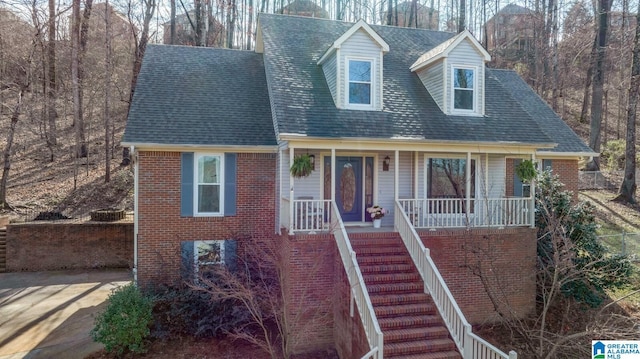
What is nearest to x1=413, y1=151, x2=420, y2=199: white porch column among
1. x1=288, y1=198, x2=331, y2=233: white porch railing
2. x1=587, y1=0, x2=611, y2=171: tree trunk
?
x1=288, y1=198, x2=331, y2=233: white porch railing

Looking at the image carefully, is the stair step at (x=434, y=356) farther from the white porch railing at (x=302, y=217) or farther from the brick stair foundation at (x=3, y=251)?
the brick stair foundation at (x=3, y=251)

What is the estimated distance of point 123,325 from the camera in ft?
27.9

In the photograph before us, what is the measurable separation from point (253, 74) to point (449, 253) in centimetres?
889

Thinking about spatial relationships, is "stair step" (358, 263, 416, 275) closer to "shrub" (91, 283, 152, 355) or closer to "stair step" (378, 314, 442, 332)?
"stair step" (378, 314, 442, 332)

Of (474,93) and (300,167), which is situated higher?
(474,93)

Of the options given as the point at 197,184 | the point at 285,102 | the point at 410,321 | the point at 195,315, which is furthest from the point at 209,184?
the point at 410,321

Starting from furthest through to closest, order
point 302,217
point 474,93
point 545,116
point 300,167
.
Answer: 1. point 545,116
2. point 474,93
3. point 302,217
4. point 300,167

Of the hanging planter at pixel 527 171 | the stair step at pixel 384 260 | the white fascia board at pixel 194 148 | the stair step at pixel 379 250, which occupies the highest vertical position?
the white fascia board at pixel 194 148

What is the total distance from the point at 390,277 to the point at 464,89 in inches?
275

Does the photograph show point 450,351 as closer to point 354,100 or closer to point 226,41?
point 354,100

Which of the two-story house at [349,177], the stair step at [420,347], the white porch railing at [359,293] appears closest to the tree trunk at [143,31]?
the two-story house at [349,177]

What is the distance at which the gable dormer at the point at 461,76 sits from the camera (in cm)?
1225

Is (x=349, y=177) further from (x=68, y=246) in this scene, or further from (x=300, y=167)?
(x=68, y=246)

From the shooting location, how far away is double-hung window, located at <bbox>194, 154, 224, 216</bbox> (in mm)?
10945
